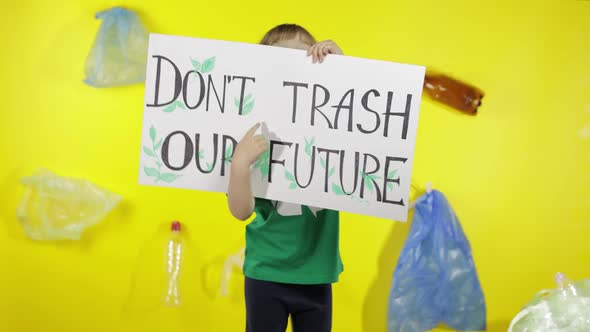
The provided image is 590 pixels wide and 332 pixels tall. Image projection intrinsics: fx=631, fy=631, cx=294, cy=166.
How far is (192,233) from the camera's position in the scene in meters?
2.03

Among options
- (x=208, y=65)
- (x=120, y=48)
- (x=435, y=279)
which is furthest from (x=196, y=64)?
(x=435, y=279)

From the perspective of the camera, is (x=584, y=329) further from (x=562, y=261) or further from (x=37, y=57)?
(x=37, y=57)

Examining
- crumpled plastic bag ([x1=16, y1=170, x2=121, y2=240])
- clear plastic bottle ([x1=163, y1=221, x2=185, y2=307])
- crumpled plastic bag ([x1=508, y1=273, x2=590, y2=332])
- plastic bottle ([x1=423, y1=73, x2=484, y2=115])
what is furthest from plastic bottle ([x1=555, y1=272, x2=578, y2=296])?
crumpled plastic bag ([x1=16, y1=170, x2=121, y2=240])

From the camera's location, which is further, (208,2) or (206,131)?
(208,2)

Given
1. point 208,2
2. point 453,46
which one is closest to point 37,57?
point 208,2

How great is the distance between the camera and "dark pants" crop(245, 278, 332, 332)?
1224 mm

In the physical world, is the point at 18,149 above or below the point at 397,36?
below

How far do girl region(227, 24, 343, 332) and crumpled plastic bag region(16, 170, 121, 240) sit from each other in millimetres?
919

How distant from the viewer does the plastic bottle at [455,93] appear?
6.33ft

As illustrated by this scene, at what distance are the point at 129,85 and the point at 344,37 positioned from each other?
691mm

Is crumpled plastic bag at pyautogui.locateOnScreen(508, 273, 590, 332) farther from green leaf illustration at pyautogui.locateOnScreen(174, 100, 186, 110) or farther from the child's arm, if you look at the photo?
green leaf illustration at pyautogui.locateOnScreen(174, 100, 186, 110)

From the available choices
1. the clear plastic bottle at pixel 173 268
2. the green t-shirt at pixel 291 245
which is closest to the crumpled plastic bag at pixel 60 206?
the clear plastic bottle at pixel 173 268

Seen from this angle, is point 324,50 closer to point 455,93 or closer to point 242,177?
point 242,177

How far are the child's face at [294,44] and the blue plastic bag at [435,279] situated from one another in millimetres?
814
